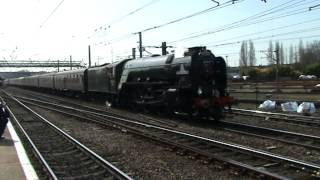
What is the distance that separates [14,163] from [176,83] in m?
11.5

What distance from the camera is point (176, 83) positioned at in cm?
2223

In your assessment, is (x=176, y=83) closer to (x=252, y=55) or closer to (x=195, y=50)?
(x=195, y=50)

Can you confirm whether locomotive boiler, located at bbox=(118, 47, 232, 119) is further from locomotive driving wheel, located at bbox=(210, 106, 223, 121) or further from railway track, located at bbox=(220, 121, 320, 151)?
railway track, located at bbox=(220, 121, 320, 151)

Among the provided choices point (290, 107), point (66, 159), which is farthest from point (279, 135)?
point (290, 107)

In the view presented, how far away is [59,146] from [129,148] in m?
2.45

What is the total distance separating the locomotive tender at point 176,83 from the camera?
21.0m

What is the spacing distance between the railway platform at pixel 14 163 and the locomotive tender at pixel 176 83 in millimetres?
7767

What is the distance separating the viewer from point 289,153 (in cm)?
1256

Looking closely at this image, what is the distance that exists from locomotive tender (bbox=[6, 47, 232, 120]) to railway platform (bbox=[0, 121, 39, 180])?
7.77 metres

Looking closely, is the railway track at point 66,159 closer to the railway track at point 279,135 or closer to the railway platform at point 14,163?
the railway platform at point 14,163

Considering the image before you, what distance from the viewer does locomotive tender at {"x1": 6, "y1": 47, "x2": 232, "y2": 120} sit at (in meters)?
21.0

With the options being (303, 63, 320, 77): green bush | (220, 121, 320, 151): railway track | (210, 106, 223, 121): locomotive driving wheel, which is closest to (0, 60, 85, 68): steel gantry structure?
(303, 63, 320, 77): green bush

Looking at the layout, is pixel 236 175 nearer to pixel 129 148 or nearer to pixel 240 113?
pixel 129 148

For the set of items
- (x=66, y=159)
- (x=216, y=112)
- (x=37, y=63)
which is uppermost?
(x=37, y=63)
